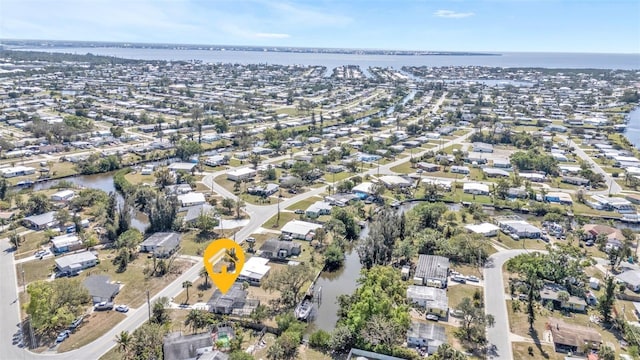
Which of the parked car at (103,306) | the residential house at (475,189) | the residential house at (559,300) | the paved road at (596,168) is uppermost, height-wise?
the paved road at (596,168)

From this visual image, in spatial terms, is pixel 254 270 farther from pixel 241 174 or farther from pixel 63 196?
pixel 63 196

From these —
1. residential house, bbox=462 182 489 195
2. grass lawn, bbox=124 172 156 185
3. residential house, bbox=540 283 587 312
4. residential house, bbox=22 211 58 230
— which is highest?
residential house, bbox=462 182 489 195

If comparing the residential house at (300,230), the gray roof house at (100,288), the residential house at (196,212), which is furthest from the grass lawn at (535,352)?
the residential house at (196,212)

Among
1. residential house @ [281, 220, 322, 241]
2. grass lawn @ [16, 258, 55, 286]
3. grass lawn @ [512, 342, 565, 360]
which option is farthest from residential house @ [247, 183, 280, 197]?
grass lawn @ [512, 342, 565, 360]

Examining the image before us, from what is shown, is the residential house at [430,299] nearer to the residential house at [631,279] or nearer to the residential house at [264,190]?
the residential house at [631,279]

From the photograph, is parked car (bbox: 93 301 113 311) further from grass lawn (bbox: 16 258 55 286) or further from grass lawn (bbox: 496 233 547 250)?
grass lawn (bbox: 496 233 547 250)

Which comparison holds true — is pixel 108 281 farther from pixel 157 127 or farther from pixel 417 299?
pixel 157 127

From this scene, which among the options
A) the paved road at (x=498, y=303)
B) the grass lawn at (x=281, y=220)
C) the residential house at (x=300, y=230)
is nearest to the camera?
the paved road at (x=498, y=303)
